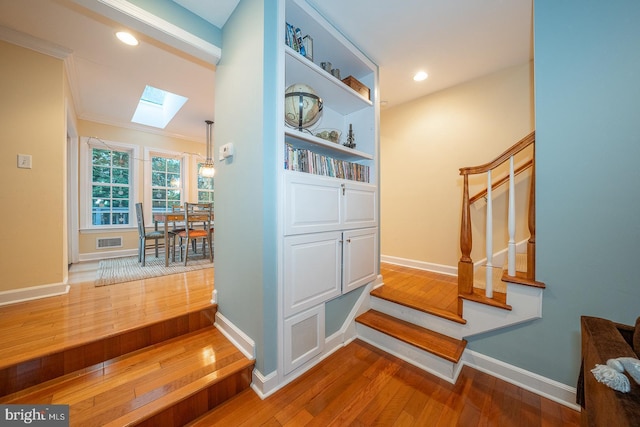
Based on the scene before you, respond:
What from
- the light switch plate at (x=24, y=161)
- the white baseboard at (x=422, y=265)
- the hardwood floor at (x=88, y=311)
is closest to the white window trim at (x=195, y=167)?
the hardwood floor at (x=88, y=311)

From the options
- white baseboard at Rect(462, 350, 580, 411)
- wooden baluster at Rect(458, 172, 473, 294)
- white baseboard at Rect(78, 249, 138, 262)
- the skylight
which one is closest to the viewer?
white baseboard at Rect(462, 350, 580, 411)

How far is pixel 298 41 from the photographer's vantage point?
1.61m

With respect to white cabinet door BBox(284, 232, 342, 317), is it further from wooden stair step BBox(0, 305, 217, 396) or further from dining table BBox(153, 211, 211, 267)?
dining table BBox(153, 211, 211, 267)

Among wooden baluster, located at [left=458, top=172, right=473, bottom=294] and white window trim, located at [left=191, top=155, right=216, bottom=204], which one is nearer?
wooden baluster, located at [left=458, top=172, right=473, bottom=294]

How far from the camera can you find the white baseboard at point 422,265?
270 centimetres

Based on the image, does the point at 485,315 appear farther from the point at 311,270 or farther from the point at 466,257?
the point at 311,270

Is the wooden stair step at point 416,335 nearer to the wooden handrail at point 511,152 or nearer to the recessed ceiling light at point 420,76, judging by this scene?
the wooden handrail at point 511,152

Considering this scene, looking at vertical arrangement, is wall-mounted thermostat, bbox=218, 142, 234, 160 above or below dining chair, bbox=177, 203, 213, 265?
above

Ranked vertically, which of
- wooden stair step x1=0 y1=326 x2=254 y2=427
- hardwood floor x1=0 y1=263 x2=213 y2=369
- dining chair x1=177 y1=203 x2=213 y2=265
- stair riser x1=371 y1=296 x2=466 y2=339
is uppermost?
dining chair x1=177 y1=203 x2=213 y2=265

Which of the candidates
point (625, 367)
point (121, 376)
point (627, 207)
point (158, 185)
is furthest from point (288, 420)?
point (158, 185)

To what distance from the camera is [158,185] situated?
4383mm

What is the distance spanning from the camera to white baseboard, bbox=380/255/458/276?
8.86 ft

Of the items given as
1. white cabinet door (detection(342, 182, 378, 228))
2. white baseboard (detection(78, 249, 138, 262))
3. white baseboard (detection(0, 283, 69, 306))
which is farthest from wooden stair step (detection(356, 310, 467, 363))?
white baseboard (detection(78, 249, 138, 262))

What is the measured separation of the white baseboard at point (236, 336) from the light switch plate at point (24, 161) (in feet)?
A: 7.21
